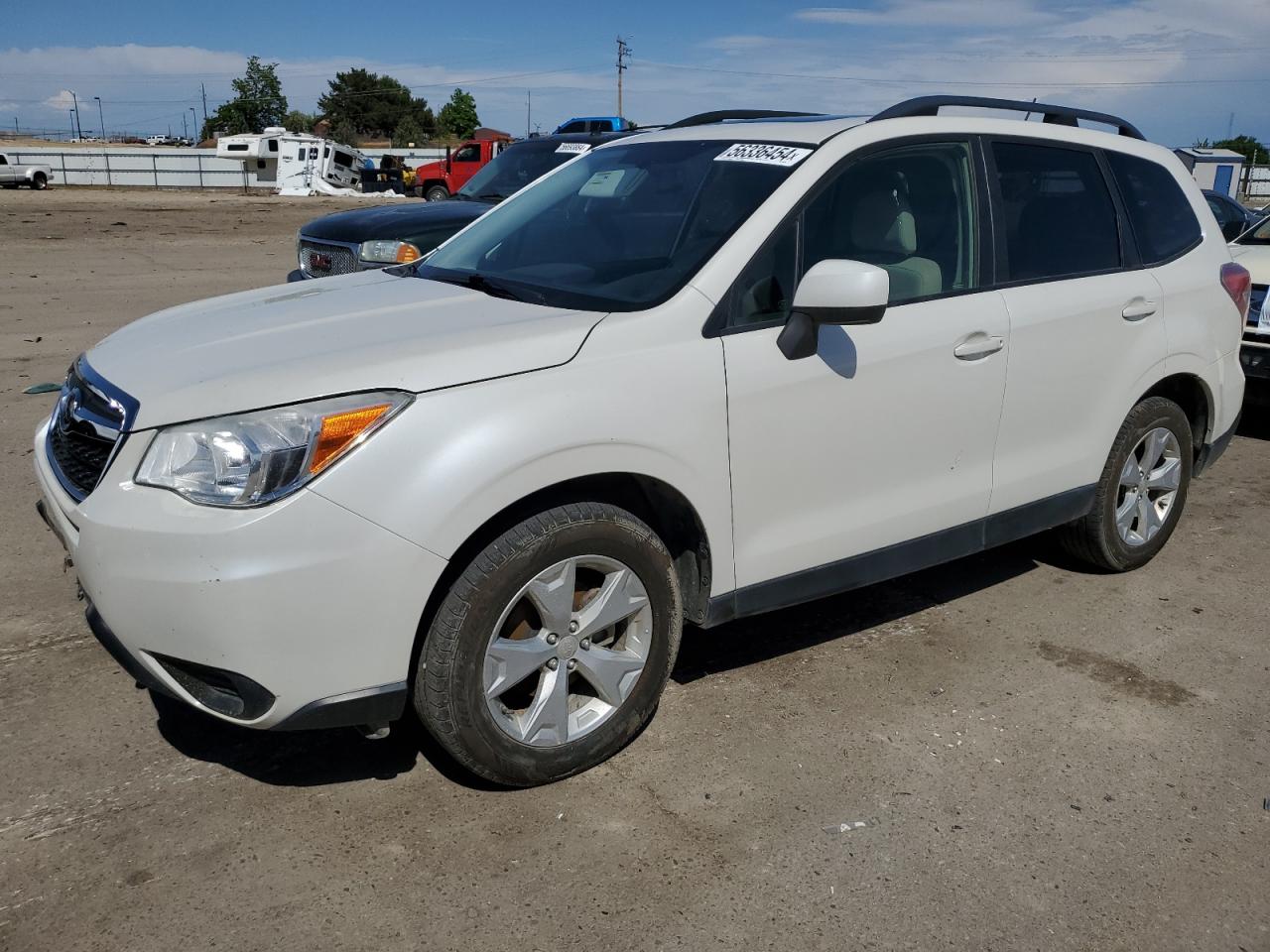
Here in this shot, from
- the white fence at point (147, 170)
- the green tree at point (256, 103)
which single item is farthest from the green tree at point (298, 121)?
the white fence at point (147, 170)

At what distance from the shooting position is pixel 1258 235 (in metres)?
8.73

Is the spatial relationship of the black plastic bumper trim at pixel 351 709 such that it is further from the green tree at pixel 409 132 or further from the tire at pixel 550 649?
the green tree at pixel 409 132

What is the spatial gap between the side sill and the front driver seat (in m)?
0.89

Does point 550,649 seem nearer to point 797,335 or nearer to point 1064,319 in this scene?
point 797,335

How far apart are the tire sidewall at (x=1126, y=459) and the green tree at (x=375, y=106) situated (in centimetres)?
10135

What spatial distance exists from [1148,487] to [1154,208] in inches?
48.2

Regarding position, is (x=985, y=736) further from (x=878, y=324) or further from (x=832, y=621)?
(x=878, y=324)

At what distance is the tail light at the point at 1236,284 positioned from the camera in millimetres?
5164

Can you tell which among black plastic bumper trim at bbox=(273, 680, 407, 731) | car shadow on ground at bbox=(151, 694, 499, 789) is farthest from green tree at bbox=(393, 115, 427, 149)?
black plastic bumper trim at bbox=(273, 680, 407, 731)

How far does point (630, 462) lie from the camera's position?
3219mm

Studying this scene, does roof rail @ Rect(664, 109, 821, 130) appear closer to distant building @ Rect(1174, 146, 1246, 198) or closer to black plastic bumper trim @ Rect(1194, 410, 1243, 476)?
black plastic bumper trim @ Rect(1194, 410, 1243, 476)

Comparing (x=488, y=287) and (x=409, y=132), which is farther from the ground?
(x=409, y=132)

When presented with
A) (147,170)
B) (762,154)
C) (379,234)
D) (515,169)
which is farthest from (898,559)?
(147,170)

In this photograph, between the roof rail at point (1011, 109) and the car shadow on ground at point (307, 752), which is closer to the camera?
the car shadow on ground at point (307, 752)
